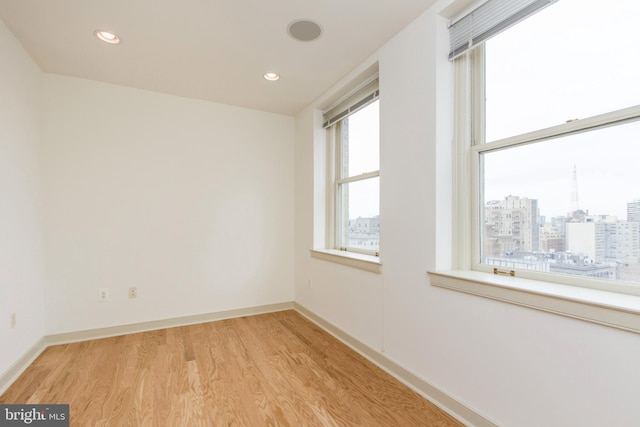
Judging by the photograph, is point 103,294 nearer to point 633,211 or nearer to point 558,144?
point 558,144

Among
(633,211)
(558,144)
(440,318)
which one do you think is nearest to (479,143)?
(558,144)

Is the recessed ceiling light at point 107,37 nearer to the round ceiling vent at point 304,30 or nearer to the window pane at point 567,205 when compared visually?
the round ceiling vent at point 304,30

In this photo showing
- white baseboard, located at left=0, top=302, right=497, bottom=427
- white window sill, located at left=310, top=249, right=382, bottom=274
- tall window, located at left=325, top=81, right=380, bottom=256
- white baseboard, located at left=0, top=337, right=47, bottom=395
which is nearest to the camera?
white baseboard, located at left=0, top=302, right=497, bottom=427

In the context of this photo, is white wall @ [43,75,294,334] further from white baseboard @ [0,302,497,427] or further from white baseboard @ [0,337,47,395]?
white baseboard @ [0,337,47,395]

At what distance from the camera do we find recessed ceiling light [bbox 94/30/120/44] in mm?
2146

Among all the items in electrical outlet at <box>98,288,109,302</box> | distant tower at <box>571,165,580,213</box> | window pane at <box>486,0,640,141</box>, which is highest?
window pane at <box>486,0,640,141</box>

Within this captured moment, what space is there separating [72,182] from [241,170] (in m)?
1.59

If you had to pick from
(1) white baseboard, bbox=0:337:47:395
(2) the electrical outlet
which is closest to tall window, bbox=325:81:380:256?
(2) the electrical outlet

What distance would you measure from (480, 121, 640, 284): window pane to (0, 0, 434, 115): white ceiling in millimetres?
1176

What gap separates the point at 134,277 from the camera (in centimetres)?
306

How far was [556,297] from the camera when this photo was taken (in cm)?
127

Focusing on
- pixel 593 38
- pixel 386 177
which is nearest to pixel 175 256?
pixel 386 177

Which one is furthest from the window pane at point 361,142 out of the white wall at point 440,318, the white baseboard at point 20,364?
the white baseboard at point 20,364

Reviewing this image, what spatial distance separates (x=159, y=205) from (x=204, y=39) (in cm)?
173
